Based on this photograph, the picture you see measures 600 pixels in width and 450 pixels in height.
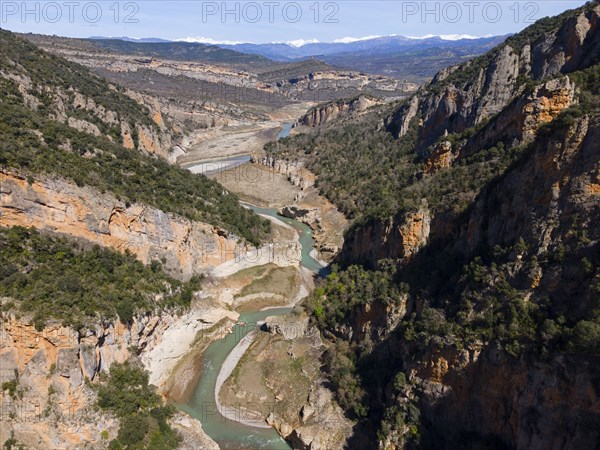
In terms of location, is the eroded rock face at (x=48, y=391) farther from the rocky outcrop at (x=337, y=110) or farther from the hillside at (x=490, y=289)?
the rocky outcrop at (x=337, y=110)

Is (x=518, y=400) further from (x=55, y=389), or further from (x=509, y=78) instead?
(x=509, y=78)

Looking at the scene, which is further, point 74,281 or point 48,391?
point 74,281

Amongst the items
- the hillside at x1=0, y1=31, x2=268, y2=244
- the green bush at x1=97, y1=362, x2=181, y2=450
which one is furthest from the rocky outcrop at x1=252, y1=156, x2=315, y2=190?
the green bush at x1=97, y1=362, x2=181, y2=450

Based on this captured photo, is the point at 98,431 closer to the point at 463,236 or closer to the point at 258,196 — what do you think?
the point at 463,236

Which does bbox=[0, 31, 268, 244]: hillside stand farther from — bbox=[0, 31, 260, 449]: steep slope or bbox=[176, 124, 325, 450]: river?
bbox=[176, 124, 325, 450]: river

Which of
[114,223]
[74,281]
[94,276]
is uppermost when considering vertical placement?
[114,223]

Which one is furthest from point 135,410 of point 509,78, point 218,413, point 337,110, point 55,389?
point 337,110
